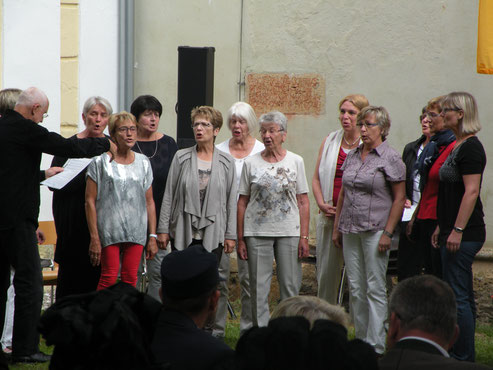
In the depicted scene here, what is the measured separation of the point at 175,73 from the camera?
8867 millimetres

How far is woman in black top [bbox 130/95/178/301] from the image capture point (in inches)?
266

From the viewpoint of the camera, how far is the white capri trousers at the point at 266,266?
644 centimetres

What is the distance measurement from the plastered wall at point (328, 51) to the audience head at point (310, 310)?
5037 millimetres

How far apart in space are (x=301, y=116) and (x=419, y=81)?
124 cm

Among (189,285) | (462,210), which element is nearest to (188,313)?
(189,285)

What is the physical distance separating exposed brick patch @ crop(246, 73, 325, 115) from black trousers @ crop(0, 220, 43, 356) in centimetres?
353

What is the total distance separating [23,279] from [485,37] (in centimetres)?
373

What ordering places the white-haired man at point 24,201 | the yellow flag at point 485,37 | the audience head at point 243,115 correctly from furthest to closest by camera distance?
the audience head at point 243,115, the yellow flag at point 485,37, the white-haired man at point 24,201

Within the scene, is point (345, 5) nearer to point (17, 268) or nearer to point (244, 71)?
point (244, 71)

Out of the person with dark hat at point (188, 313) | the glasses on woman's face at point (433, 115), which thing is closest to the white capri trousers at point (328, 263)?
the glasses on woman's face at point (433, 115)

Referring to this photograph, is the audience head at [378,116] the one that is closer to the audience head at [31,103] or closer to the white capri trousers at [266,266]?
the white capri trousers at [266,266]

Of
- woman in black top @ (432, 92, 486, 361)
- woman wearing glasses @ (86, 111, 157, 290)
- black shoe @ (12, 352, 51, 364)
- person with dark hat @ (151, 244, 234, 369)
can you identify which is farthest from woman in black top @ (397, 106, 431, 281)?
person with dark hat @ (151, 244, 234, 369)

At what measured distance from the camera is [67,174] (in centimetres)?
620

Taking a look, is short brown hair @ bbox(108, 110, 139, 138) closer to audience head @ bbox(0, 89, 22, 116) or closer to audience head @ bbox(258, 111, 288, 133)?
audience head @ bbox(0, 89, 22, 116)
